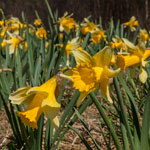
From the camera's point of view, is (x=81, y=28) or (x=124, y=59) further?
(x=81, y=28)

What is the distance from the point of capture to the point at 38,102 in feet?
2.76

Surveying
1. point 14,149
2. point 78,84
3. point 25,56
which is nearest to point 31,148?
point 14,149

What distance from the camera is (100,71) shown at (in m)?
0.79

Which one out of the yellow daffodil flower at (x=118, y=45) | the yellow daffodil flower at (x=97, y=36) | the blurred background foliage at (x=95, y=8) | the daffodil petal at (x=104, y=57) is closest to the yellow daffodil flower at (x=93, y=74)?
the daffodil petal at (x=104, y=57)

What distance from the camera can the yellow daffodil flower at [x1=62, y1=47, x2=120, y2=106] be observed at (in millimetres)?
771

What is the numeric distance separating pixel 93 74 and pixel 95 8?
5.08m

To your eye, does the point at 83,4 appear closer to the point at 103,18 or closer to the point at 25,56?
the point at 103,18

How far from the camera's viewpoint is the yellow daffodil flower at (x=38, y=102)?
31.7 inches

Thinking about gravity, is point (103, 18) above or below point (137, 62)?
below

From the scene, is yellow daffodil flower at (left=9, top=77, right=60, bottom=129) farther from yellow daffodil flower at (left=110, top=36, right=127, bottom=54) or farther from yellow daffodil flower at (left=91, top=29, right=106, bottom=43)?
yellow daffodil flower at (left=91, top=29, right=106, bottom=43)

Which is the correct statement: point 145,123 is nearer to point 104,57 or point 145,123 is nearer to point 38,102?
point 104,57

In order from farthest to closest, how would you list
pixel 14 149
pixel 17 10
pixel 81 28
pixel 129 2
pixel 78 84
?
pixel 17 10 < pixel 129 2 < pixel 81 28 < pixel 14 149 < pixel 78 84

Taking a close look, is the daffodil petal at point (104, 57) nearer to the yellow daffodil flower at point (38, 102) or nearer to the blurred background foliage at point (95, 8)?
the yellow daffodil flower at point (38, 102)

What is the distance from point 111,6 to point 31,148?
4.77 metres
